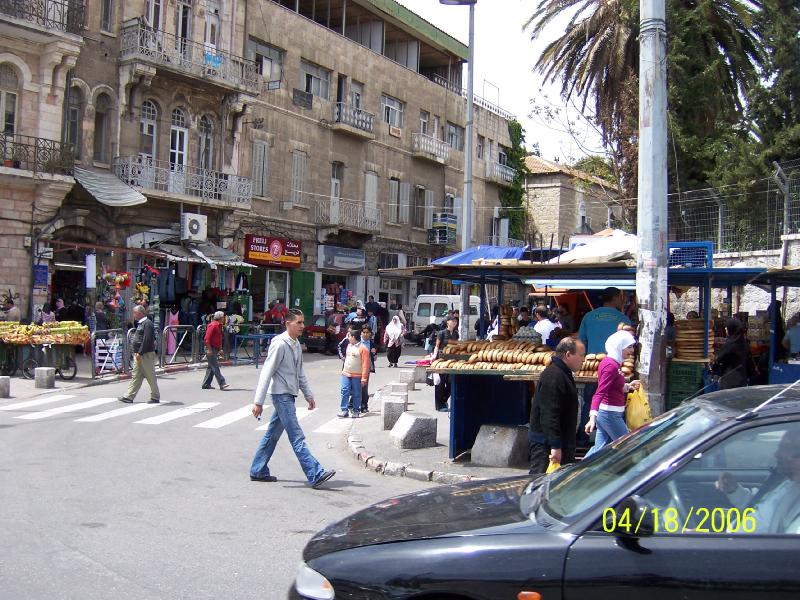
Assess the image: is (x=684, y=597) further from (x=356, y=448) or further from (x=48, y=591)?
(x=356, y=448)

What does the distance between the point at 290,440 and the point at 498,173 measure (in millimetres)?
39155

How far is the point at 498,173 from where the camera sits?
4591cm

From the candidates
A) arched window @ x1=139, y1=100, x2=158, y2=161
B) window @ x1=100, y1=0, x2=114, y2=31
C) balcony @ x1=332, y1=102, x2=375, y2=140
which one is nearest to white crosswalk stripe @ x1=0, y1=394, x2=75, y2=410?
arched window @ x1=139, y1=100, x2=158, y2=161

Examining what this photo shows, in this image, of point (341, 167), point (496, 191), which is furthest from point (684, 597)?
point (496, 191)

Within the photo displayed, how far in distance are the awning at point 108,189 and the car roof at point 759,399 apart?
2216 centimetres

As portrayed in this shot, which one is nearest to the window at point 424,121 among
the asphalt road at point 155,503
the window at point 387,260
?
the window at point 387,260

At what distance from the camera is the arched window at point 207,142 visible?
28.7m

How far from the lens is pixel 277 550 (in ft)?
20.3

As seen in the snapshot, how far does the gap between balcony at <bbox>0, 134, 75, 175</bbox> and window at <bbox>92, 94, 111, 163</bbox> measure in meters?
2.34

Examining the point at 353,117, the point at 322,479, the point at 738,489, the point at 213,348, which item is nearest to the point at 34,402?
the point at 213,348

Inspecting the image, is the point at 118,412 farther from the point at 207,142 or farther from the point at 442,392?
the point at 207,142

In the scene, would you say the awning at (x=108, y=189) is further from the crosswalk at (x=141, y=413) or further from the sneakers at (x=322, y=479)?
the sneakers at (x=322, y=479)

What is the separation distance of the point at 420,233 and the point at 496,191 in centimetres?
820
